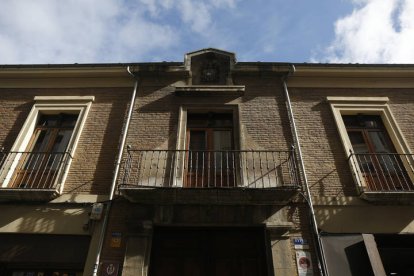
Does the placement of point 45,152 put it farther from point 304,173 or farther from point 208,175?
point 304,173

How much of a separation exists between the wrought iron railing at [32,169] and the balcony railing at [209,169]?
148 cm

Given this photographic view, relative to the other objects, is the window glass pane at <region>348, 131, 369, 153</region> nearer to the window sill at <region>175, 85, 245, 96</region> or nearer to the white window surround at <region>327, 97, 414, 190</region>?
the white window surround at <region>327, 97, 414, 190</region>

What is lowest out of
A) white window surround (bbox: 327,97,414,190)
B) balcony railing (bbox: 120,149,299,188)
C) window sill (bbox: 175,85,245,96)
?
balcony railing (bbox: 120,149,299,188)

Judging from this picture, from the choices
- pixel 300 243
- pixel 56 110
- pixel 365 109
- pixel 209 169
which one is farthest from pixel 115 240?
pixel 365 109

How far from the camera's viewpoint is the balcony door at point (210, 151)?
6418mm

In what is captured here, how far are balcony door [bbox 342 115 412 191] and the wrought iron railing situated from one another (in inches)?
265

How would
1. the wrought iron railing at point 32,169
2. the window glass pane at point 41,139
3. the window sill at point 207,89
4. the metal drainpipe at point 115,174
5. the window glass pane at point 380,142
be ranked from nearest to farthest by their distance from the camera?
1. the metal drainpipe at point 115,174
2. the wrought iron railing at point 32,169
3. the window glass pane at point 380,142
4. the window glass pane at point 41,139
5. the window sill at point 207,89

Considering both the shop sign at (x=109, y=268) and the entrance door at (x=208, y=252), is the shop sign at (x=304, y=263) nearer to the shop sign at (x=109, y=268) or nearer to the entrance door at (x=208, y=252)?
the entrance door at (x=208, y=252)

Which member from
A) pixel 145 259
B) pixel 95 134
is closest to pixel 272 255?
pixel 145 259

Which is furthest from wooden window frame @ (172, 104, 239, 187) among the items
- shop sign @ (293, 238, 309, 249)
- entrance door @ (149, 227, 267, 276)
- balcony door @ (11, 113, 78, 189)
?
balcony door @ (11, 113, 78, 189)

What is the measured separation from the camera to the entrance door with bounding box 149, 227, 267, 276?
18.2 feet

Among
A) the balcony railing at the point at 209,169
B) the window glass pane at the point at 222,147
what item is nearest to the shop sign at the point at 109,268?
the balcony railing at the point at 209,169

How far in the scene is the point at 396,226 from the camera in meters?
5.63

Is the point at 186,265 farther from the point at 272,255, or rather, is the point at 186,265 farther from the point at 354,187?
the point at 354,187
